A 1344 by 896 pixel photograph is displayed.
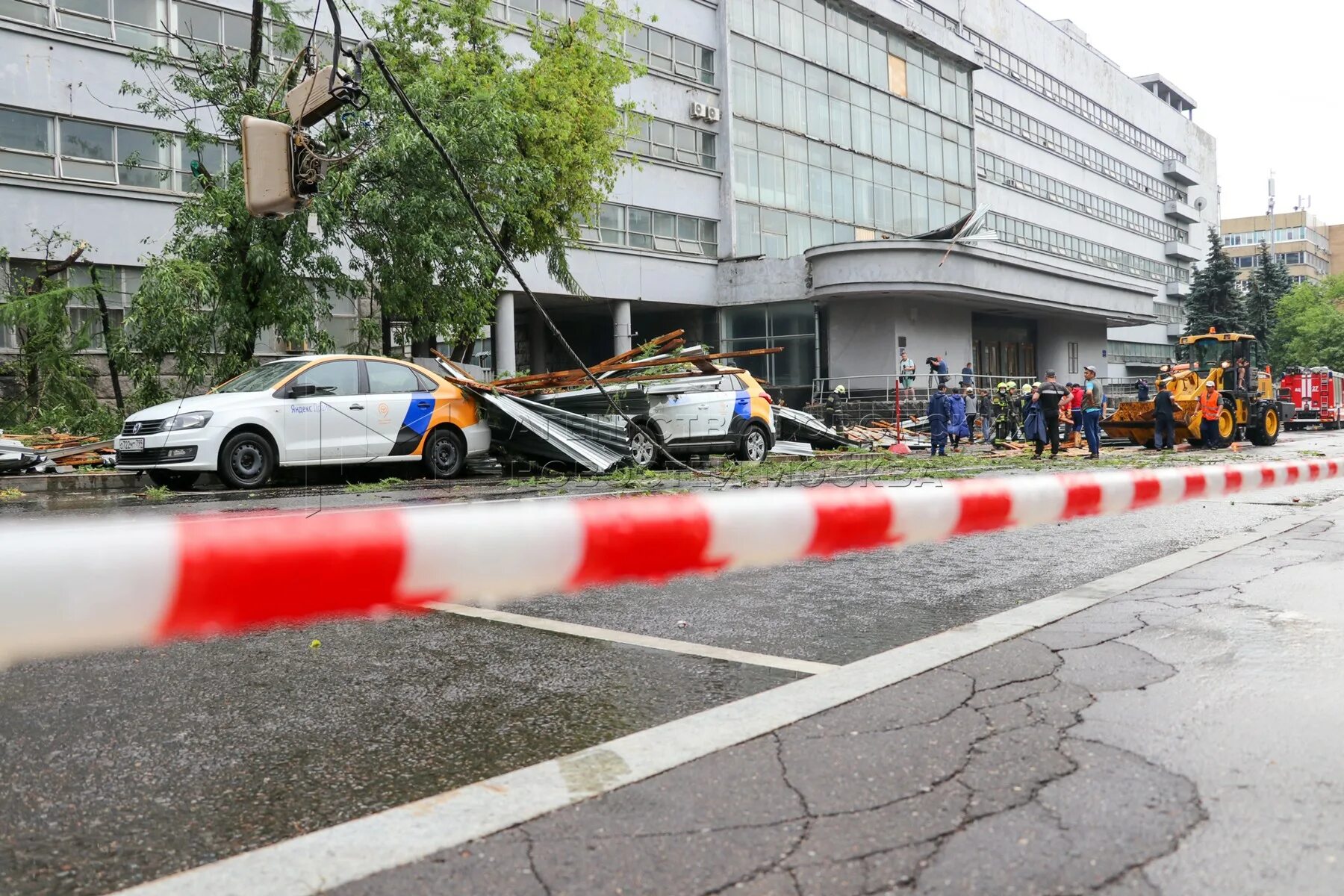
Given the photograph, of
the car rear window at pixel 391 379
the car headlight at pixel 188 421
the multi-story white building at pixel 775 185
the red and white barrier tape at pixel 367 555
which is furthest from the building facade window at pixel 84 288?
the red and white barrier tape at pixel 367 555

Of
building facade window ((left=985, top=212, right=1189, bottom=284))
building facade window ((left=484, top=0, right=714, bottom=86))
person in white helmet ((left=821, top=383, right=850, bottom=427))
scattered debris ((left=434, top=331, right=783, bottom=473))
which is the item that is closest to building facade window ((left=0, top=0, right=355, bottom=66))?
building facade window ((left=484, top=0, right=714, bottom=86))

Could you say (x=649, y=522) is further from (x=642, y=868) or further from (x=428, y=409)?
(x=428, y=409)

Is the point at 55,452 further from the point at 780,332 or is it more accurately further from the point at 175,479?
the point at 780,332

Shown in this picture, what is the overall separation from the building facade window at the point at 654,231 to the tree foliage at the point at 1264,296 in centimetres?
4708

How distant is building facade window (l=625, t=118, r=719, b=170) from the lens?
1293 inches

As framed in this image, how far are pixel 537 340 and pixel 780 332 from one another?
26.8 feet

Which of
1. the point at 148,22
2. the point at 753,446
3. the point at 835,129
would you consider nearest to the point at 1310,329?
the point at 835,129

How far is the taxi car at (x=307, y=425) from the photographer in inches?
495

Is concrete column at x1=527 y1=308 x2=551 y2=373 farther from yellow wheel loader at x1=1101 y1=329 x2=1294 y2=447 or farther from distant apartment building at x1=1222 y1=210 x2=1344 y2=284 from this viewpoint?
distant apartment building at x1=1222 y1=210 x2=1344 y2=284

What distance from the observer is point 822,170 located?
3806 centimetres

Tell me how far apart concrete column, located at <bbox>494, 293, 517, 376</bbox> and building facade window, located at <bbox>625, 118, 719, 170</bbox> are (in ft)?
21.8

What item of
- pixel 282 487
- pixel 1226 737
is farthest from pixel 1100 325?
pixel 1226 737

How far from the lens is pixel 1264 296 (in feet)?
233

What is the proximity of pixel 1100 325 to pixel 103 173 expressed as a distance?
41.7 m
